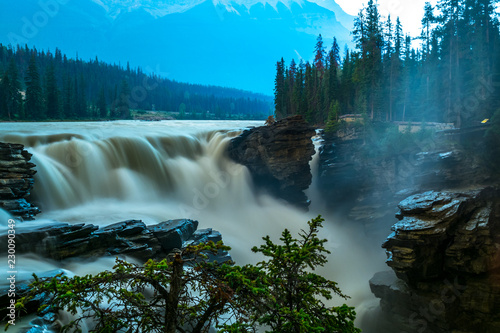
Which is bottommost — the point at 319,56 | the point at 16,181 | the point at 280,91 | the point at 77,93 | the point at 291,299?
the point at 291,299

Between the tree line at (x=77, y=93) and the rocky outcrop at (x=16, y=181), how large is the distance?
142ft

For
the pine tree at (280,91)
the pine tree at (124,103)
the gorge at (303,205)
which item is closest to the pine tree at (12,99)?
the pine tree at (124,103)

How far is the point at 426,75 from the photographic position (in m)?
41.9

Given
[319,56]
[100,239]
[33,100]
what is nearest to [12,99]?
[33,100]

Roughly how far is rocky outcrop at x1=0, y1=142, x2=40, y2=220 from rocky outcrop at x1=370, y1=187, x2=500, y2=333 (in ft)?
51.2

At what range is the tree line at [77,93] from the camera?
161ft

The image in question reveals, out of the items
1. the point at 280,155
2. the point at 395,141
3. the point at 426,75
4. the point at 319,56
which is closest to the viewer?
the point at 280,155

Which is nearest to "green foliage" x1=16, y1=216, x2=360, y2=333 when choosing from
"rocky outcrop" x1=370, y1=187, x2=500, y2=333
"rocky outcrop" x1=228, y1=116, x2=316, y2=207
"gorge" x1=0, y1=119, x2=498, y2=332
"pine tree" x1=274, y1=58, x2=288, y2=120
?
"gorge" x1=0, y1=119, x2=498, y2=332

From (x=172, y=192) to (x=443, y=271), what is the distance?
51.7ft

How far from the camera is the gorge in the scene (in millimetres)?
12680

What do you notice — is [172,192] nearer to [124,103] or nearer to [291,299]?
[291,299]

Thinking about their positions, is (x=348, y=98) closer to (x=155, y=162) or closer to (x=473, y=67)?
(x=473, y=67)

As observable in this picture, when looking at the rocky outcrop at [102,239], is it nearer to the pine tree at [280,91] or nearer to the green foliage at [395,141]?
the green foliage at [395,141]

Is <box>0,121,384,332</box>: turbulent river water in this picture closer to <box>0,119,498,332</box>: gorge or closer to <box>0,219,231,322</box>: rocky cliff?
<box>0,119,498,332</box>: gorge
